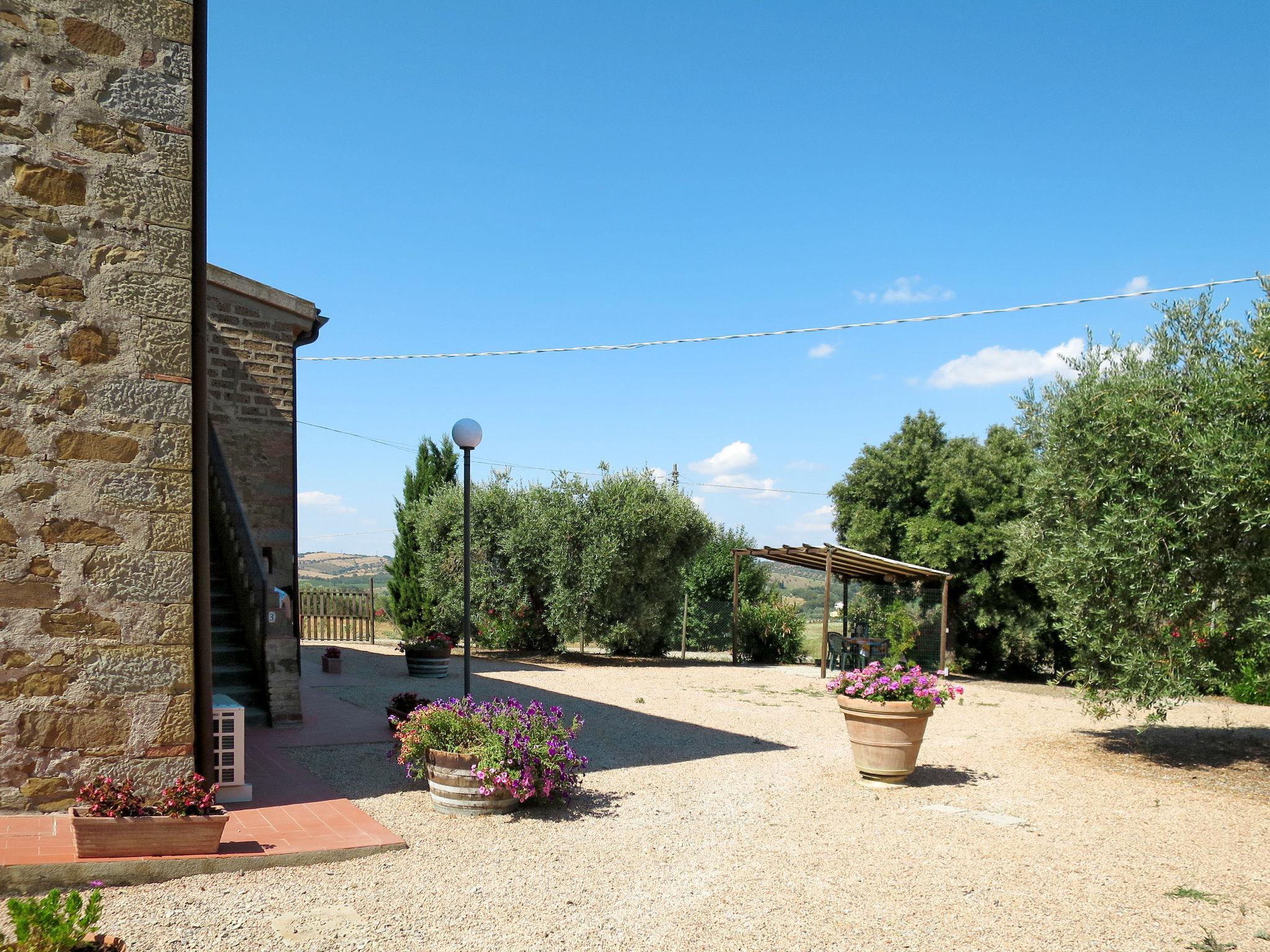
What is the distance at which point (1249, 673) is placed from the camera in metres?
8.91

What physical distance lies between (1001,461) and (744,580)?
6939 millimetres

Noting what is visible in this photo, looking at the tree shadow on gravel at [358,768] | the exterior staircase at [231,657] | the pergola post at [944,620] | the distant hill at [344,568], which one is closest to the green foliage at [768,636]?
the pergola post at [944,620]

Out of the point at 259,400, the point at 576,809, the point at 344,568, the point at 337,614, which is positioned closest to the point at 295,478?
the point at 259,400

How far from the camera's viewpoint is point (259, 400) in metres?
10.4

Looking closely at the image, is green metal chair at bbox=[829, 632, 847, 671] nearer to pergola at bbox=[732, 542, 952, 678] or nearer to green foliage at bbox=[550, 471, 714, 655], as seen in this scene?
pergola at bbox=[732, 542, 952, 678]

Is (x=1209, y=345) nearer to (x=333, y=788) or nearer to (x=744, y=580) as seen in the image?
(x=333, y=788)

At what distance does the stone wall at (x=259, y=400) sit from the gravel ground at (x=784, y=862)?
372 centimetres

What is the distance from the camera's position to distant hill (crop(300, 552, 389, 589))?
221 feet

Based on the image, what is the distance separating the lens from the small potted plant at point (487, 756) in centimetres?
569

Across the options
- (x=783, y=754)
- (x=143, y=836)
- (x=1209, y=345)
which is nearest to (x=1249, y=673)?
(x=1209, y=345)

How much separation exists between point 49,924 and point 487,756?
3304 millimetres

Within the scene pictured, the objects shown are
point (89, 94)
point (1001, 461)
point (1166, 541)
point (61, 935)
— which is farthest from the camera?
point (1001, 461)

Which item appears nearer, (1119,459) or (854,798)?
(854,798)

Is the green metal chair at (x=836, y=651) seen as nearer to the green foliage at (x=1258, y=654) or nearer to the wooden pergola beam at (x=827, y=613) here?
the wooden pergola beam at (x=827, y=613)
